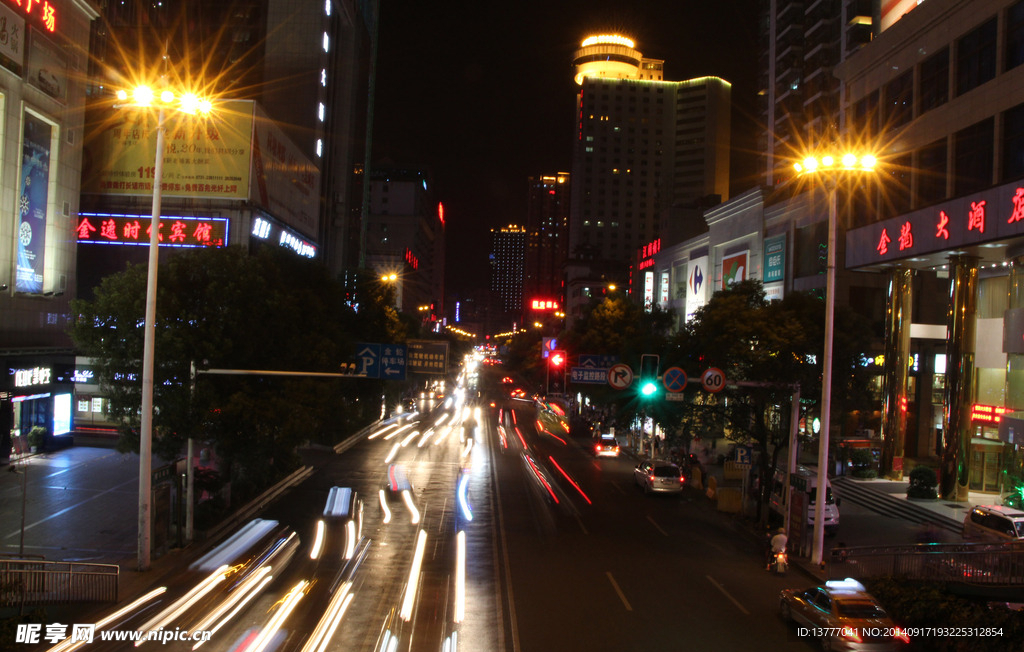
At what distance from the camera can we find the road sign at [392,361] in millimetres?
28344

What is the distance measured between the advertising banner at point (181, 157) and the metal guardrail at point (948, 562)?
129ft

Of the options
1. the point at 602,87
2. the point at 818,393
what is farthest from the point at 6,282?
the point at 602,87

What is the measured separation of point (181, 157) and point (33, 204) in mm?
13581

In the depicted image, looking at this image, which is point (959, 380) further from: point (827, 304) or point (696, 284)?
point (696, 284)

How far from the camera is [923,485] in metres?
31.7

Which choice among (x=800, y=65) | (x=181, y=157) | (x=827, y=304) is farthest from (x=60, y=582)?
(x=800, y=65)

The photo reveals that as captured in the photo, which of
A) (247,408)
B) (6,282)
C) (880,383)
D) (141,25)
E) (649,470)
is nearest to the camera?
(247,408)

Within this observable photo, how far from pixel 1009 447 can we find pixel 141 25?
65424 millimetres

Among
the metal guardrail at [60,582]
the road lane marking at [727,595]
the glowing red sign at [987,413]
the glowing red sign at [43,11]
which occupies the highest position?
the glowing red sign at [43,11]

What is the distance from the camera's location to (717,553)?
23.6m

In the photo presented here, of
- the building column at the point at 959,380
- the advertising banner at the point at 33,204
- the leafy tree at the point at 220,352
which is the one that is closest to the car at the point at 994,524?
the building column at the point at 959,380

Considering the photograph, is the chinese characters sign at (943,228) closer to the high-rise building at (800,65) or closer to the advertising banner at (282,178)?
the advertising banner at (282,178)

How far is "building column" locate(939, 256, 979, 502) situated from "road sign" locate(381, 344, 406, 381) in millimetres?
23770

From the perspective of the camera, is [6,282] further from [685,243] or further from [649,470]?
[685,243]
